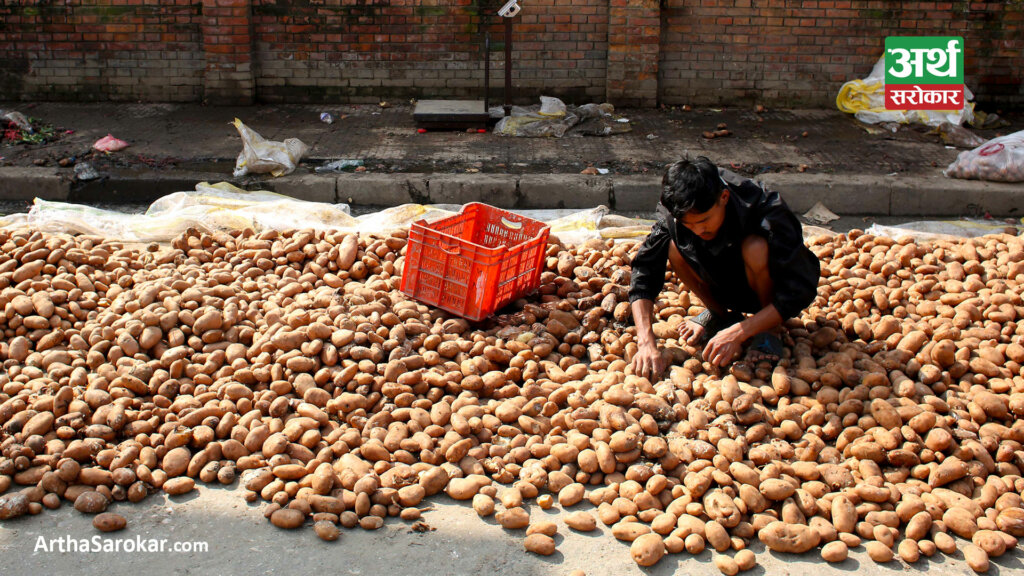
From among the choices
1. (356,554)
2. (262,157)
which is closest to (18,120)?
(262,157)

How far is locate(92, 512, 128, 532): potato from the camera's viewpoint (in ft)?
9.11

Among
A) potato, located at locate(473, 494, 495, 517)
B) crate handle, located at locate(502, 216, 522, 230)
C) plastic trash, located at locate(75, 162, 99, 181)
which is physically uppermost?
plastic trash, located at locate(75, 162, 99, 181)

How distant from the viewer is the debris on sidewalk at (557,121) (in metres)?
7.41

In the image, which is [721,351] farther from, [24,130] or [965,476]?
[24,130]

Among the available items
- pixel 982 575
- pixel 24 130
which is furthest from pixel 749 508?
pixel 24 130

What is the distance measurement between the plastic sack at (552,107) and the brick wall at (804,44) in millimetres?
1206

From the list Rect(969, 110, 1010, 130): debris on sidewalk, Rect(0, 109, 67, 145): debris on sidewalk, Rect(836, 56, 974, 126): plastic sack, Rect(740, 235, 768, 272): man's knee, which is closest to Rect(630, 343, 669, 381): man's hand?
Rect(740, 235, 768, 272): man's knee

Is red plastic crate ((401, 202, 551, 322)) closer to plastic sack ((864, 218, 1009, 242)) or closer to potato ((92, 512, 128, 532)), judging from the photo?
potato ((92, 512, 128, 532))

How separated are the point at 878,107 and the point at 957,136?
812 mm

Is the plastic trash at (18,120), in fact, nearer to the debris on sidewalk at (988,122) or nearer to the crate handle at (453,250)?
the crate handle at (453,250)

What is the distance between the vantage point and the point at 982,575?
261cm

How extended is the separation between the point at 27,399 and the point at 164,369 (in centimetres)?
49

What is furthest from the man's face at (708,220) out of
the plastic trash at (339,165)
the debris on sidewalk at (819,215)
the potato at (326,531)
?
the plastic trash at (339,165)

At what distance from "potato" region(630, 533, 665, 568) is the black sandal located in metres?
1.17
